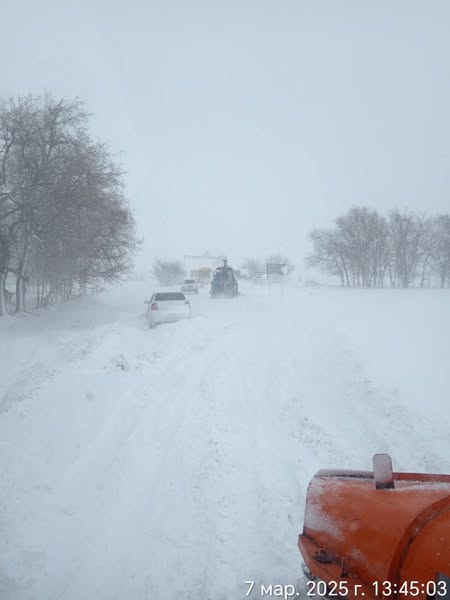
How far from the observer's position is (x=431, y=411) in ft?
17.3

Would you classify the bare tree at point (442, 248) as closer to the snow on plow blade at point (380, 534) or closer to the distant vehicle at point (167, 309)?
the distant vehicle at point (167, 309)

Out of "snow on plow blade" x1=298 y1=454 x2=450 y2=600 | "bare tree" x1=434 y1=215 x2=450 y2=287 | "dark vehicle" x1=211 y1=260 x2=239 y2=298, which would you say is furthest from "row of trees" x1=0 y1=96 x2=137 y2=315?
"bare tree" x1=434 y1=215 x2=450 y2=287

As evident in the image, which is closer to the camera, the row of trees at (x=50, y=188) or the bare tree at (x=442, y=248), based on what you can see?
the row of trees at (x=50, y=188)

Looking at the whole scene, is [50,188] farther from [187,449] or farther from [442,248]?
[442,248]

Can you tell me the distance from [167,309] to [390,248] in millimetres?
36875

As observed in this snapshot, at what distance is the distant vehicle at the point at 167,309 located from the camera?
12.9 m

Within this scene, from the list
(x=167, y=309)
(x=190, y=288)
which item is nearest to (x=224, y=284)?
(x=190, y=288)

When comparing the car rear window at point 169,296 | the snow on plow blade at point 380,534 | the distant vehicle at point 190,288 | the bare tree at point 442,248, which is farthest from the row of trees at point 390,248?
the snow on plow blade at point 380,534

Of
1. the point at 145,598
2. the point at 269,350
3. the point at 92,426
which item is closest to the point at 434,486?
the point at 145,598

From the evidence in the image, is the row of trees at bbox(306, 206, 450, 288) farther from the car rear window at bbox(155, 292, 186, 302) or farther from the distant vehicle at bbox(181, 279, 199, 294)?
the car rear window at bbox(155, 292, 186, 302)

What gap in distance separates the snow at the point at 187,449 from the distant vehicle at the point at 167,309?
3.35 m

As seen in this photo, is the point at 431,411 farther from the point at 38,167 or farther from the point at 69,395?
the point at 38,167

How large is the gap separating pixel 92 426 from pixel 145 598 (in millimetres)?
2928

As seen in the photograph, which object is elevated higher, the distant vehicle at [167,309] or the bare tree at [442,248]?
the bare tree at [442,248]
